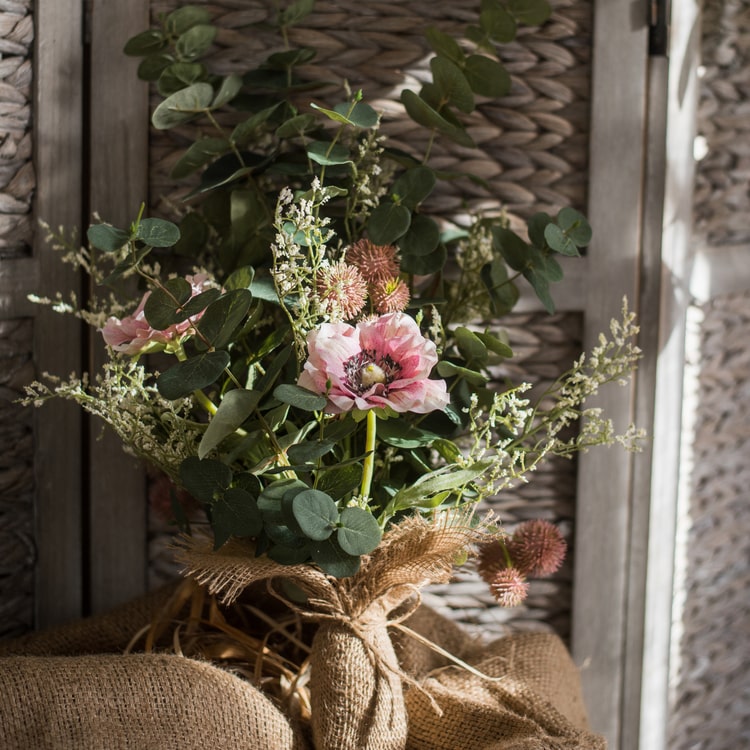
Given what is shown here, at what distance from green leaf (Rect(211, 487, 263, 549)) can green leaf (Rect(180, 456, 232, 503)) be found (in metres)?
0.02

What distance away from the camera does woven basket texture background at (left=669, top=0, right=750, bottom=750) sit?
43.3 inches

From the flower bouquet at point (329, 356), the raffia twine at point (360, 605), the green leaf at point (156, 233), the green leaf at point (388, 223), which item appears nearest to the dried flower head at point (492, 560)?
the flower bouquet at point (329, 356)

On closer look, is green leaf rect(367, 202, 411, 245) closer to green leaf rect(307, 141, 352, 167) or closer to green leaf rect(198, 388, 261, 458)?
green leaf rect(307, 141, 352, 167)

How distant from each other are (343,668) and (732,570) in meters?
0.67

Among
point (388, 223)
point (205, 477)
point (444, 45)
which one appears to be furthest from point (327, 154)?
point (205, 477)

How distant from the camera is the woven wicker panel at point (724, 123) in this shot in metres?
1.08

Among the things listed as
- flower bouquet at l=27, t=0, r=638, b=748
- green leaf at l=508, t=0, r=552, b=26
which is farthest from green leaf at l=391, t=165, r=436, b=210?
green leaf at l=508, t=0, r=552, b=26

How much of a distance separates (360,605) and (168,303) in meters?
0.32

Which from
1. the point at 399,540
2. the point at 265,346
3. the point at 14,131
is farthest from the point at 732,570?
the point at 14,131

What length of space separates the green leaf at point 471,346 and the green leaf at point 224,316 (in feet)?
0.68

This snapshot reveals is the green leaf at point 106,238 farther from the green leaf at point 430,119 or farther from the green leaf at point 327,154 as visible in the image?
the green leaf at point 430,119

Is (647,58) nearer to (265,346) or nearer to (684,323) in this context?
(684,323)

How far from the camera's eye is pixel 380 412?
74 centimetres

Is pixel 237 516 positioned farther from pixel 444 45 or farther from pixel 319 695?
pixel 444 45
